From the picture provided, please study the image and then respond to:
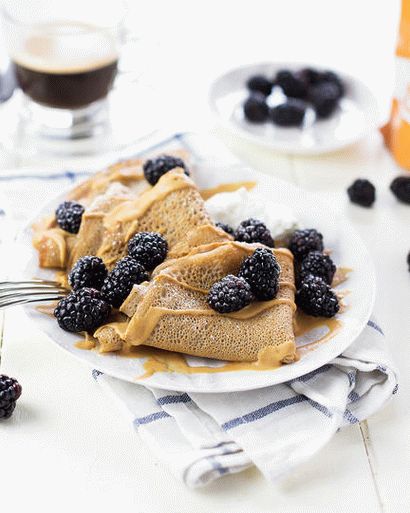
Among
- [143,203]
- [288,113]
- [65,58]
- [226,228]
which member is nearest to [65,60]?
[65,58]

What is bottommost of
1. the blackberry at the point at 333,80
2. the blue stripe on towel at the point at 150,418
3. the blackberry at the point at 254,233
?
the blue stripe on towel at the point at 150,418

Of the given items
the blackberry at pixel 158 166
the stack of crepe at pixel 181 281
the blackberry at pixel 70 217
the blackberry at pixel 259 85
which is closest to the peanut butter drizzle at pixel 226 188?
the blackberry at pixel 158 166

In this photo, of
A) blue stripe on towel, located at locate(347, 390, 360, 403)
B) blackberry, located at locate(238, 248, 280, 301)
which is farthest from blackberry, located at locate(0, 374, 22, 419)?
blue stripe on towel, located at locate(347, 390, 360, 403)

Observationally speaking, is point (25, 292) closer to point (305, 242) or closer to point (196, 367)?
point (196, 367)

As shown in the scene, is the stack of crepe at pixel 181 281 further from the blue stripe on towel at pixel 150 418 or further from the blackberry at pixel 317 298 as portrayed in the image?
the blue stripe on towel at pixel 150 418

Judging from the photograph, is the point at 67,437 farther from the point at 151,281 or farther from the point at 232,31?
the point at 232,31

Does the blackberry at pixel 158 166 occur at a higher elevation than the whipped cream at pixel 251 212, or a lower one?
higher

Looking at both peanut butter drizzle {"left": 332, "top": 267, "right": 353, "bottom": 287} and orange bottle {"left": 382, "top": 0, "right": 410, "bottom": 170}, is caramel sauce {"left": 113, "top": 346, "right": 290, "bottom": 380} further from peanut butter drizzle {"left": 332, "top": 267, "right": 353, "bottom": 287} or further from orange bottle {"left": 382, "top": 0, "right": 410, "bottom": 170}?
orange bottle {"left": 382, "top": 0, "right": 410, "bottom": 170}

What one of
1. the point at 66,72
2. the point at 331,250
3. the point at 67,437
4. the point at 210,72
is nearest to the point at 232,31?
the point at 210,72
